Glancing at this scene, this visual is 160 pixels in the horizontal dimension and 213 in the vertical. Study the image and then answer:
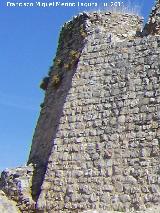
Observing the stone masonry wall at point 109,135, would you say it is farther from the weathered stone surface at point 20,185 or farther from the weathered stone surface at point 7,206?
the weathered stone surface at point 7,206

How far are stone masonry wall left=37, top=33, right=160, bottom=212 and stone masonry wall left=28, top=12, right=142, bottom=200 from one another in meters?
0.47

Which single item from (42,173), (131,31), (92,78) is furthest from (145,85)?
(42,173)

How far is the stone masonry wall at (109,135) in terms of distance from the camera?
444 inches

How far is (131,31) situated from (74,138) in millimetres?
3526

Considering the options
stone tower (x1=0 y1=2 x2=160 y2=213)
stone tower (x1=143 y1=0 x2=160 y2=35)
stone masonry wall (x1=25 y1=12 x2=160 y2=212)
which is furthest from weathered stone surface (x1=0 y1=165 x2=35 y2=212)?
stone tower (x1=143 y1=0 x2=160 y2=35)

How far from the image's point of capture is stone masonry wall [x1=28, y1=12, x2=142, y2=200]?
13.3 meters

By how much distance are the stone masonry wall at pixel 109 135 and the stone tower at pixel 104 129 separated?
0.02 metres

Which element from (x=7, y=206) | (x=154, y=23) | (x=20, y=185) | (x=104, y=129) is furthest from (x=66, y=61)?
(x=7, y=206)

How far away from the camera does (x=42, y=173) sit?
514 inches

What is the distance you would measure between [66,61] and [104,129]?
9.81ft

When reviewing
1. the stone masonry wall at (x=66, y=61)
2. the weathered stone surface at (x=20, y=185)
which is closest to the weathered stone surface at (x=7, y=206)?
the weathered stone surface at (x=20, y=185)

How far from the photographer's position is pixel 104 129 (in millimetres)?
12086

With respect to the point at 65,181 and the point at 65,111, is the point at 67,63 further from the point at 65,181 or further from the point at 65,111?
the point at 65,181

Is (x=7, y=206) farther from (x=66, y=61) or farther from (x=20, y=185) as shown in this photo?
(x=66, y=61)
